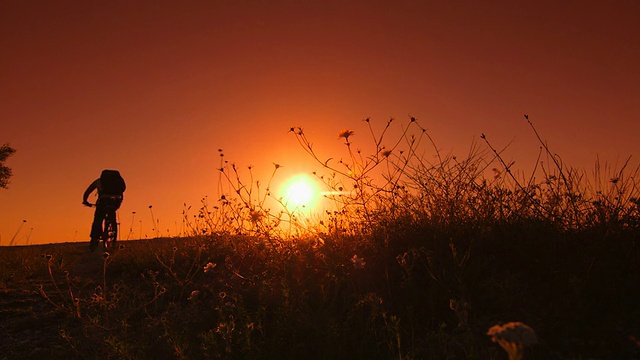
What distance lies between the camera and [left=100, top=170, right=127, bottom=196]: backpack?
35.8 ft

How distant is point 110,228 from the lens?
1124 cm

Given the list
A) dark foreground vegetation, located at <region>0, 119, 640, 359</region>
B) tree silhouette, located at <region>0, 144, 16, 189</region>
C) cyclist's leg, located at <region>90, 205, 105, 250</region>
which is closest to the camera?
dark foreground vegetation, located at <region>0, 119, 640, 359</region>

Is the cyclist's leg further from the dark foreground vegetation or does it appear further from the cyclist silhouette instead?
the dark foreground vegetation

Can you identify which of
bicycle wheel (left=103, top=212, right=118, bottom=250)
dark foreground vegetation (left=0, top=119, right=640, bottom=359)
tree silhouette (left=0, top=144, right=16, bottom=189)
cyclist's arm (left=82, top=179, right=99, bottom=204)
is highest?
tree silhouette (left=0, top=144, right=16, bottom=189)

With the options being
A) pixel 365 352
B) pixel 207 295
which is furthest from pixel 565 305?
pixel 207 295

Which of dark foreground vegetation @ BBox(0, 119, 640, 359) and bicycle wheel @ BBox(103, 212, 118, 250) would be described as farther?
bicycle wheel @ BBox(103, 212, 118, 250)

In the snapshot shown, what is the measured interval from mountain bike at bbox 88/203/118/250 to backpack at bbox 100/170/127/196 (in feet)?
1.17

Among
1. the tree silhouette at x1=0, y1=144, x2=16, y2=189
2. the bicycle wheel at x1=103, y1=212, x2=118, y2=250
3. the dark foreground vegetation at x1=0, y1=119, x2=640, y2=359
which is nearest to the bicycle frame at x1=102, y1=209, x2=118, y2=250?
the bicycle wheel at x1=103, y1=212, x2=118, y2=250

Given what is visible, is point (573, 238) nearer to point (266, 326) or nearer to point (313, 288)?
point (313, 288)

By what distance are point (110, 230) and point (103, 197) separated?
0.87m

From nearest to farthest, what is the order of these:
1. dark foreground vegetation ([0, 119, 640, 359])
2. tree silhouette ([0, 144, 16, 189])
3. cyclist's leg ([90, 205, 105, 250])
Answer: dark foreground vegetation ([0, 119, 640, 359]) → cyclist's leg ([90, 205, 105, 250]) → tree silhouette ([0, 144, 16, 189])

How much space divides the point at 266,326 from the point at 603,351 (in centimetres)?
240

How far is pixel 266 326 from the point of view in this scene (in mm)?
3891

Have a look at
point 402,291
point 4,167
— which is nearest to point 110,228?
point 402,291
